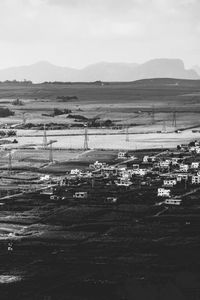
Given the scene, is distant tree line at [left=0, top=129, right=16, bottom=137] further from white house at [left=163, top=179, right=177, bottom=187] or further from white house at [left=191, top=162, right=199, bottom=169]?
white house at [left=163, top=179, right=177, bottom=187]

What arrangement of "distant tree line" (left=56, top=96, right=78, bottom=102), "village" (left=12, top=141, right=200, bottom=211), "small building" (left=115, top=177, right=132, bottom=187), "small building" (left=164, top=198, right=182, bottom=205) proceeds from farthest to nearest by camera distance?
"distant tree line" (left=56, top=96, right=78, bottom=102), "small building" (left=115, top=177, right=132, bottom=187), "village" (left=12, top=141, right=200, bottom=211), "small building" (left=164, top=198, right=182, bottom=205)

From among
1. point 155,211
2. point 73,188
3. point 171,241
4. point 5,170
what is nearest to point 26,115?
point 5,170

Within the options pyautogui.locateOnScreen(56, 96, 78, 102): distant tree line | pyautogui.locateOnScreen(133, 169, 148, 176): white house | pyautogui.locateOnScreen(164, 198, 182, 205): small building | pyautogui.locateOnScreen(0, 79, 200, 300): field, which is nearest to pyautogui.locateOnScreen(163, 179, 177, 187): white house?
pyautogui.locateOnScreen(0, 79, 200, 300): field

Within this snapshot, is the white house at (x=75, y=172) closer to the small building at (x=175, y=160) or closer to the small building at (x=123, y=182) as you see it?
the small building at (x=123, y=182)

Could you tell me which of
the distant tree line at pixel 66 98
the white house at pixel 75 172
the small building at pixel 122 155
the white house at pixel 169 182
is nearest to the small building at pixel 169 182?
the white house at pixel 169 182

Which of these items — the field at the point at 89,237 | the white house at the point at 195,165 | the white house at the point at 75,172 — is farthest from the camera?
the white house at the point at 195,165

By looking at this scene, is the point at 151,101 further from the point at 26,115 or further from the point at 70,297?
the point at 70,297

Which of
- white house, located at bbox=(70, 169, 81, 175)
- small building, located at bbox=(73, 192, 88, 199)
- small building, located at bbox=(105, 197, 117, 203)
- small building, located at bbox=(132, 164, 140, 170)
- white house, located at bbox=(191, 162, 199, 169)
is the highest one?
white house, located at bbox=(191, 162, 199, 169)

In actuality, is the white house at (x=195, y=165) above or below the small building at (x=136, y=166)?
above

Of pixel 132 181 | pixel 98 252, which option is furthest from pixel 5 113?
pixel 98 252

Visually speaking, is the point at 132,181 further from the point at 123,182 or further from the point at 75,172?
the point at 75,172

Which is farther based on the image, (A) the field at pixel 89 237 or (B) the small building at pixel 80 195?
(B) the small building at pixel 80 195
